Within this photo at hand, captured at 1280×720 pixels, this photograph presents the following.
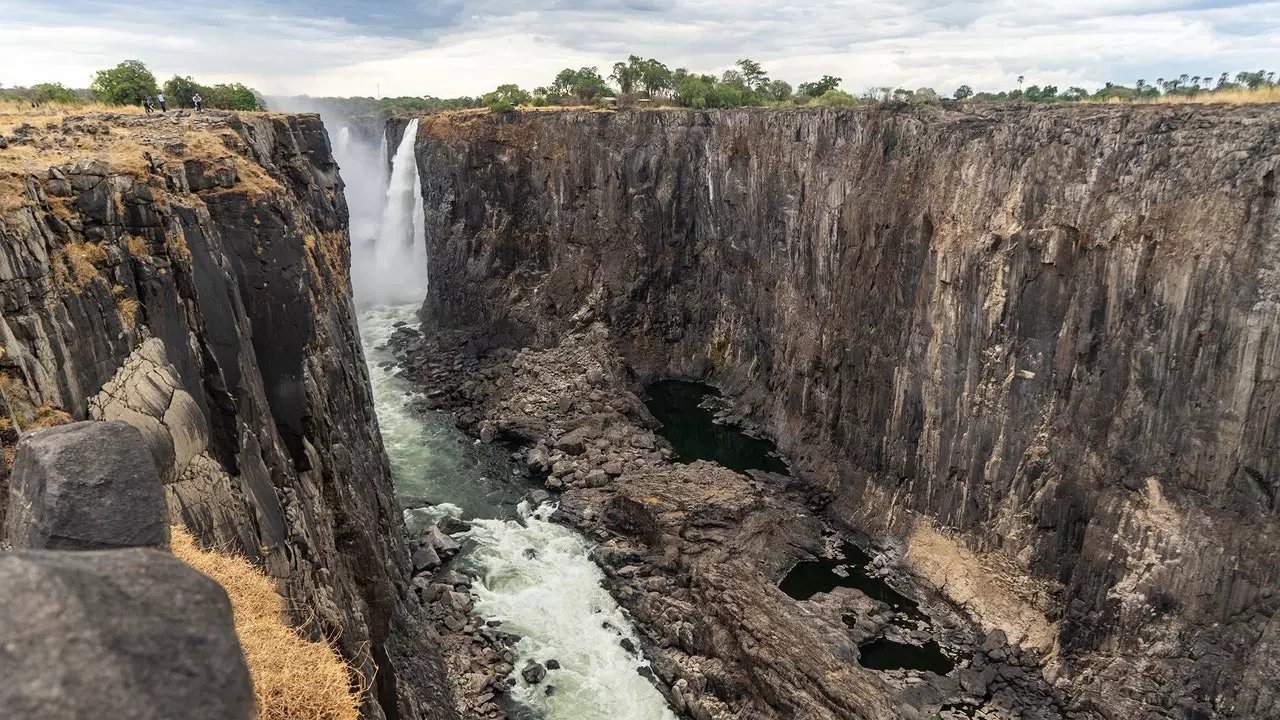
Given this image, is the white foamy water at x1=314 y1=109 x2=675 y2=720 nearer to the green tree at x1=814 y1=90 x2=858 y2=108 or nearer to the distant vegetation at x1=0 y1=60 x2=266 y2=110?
the distant vegetation at x1=0 y1=60 x2=266 y2=110

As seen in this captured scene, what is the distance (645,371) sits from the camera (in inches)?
1873

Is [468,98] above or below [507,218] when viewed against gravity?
above

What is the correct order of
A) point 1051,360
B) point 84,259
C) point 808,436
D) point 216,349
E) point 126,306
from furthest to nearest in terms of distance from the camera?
point 808,436 < point 1051,360 < point 216,349 < point 126,306 < point 84,259

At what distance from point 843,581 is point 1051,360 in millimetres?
10362

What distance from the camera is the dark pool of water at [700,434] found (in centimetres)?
3753

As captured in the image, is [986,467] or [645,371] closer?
[986,467]

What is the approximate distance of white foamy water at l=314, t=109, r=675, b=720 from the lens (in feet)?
73.7

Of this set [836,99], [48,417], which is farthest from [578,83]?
[48,417]

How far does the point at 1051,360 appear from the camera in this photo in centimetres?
2430

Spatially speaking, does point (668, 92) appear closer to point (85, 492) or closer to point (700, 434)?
point (700, 434)

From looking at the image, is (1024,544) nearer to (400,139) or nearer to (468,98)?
(400,139)

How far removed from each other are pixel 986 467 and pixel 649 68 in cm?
4403

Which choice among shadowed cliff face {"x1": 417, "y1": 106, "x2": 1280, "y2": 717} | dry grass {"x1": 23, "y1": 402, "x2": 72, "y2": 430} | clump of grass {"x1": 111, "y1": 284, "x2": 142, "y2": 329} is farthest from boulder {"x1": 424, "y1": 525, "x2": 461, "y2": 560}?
dry grass {"x1": 23, "y1": 402, "x2": 72, "y2": 430}

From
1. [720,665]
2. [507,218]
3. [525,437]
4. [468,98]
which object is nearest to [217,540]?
[720,665]
